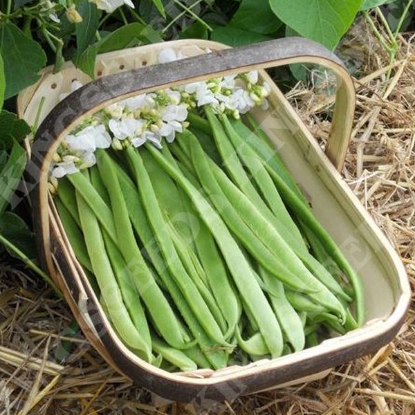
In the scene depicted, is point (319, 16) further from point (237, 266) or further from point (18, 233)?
point (18, 233)

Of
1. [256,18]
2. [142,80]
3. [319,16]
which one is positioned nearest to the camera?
[142,80]

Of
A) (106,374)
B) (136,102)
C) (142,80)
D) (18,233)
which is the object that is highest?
(142,80)

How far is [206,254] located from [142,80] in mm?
241

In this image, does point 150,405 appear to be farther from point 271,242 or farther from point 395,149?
point 395,149

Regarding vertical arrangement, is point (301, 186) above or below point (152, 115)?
below

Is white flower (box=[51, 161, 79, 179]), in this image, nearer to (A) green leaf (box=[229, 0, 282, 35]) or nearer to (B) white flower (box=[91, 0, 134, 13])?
(B) white flower (box=[91, 0, 134, 13])

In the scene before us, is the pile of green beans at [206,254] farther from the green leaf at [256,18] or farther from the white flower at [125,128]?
the green leaf at [256,18]

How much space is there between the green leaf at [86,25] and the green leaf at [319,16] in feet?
0.88

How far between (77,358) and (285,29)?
2.20ft

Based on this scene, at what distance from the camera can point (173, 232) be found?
116 centimetres

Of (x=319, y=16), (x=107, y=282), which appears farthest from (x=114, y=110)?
(x=319, y=16)

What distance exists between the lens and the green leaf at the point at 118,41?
4.03 ft

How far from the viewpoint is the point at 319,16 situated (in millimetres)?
1349

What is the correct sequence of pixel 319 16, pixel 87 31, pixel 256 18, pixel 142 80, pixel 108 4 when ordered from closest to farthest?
pixel 142 80 → pixel 108 4 → pixel 87 31 → pixel 319 16 → pixel 256 18
